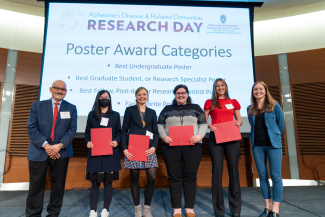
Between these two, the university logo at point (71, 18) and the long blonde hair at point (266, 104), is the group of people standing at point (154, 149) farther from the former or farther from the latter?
the university logo at point (71, 18)

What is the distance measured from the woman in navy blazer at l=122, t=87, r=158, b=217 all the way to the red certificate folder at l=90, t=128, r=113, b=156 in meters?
0.16

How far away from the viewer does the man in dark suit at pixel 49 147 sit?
2.03m

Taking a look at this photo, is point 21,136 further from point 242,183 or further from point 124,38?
point 242,183

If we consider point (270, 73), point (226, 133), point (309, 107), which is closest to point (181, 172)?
point (226, 133)

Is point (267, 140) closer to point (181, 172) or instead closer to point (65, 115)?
point (181, 172)

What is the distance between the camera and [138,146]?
7.18 ft

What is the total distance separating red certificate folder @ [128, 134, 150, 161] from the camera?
2.18m

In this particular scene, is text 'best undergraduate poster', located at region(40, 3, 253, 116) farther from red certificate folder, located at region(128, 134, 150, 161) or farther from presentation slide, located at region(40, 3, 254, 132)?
red certificate folder, located at region(128, 134, 150, 161)

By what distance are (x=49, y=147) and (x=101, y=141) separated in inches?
19.6

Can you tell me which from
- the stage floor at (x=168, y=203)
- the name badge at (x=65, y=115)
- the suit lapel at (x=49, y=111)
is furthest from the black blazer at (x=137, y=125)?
the stage floor at (x=168, y=203)

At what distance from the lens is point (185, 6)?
3.66 metres

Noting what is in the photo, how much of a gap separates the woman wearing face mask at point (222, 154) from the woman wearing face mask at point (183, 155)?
179mm

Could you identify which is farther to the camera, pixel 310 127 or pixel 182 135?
pixel 310 127

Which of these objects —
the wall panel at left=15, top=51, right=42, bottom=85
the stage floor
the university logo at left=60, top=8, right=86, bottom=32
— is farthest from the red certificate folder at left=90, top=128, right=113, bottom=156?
the wall panel at left=15, top=51, right=42, bottom=85
